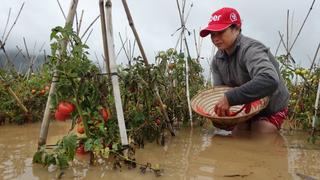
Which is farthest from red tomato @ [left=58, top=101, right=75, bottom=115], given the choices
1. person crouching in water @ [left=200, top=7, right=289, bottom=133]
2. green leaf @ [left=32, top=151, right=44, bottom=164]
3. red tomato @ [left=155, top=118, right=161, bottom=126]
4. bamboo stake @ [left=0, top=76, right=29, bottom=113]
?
bamboo stake @ [left=0, top=76, right=29, bottom=113]

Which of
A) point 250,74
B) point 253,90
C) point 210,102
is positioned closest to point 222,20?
point 250,74

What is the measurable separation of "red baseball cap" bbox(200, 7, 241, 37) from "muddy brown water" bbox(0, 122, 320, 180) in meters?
0.98

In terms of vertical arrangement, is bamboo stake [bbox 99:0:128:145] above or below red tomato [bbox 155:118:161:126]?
above

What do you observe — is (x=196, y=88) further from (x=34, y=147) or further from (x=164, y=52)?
(x=34, y=147)

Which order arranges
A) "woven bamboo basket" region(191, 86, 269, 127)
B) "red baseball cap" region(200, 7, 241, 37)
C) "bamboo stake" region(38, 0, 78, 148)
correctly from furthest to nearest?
"woven bamboo basket" region(191, 86, 269, 127) → "red baseball cap" region(200, 7, 241, 37) → "bamboo stake" region(38, 0, 78, 148)

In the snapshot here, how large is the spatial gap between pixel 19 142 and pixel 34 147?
0.27m

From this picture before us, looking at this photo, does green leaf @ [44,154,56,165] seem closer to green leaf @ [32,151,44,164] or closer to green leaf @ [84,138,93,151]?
green leaf @ [32,151,44,164]

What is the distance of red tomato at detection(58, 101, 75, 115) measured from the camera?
8.04ft

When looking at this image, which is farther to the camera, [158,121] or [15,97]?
[15,97]

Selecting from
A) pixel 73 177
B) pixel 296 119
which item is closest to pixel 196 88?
pixel 296 119

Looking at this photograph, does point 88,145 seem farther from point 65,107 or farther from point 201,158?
point 201,158

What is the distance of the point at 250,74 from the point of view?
11.1ft

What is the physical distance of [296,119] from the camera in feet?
13.1

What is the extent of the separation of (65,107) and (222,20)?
1662 mm
